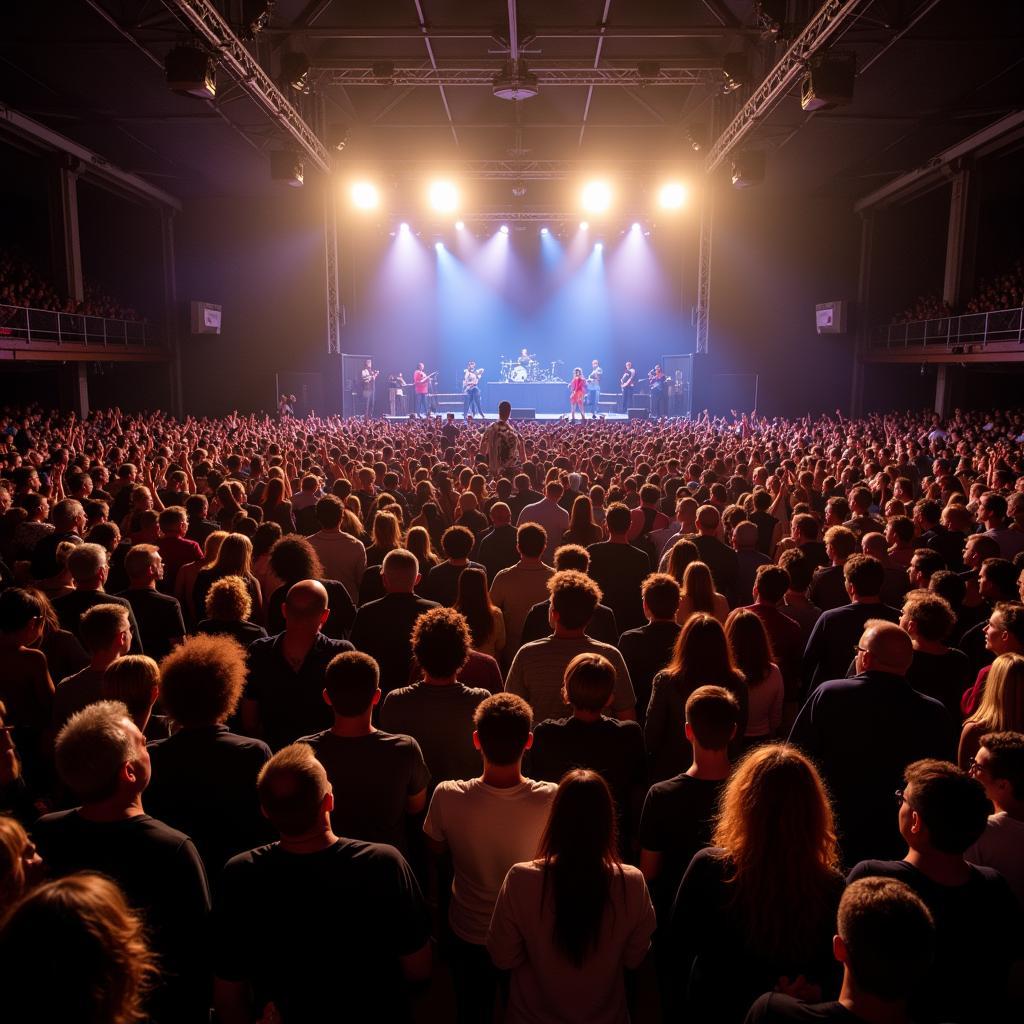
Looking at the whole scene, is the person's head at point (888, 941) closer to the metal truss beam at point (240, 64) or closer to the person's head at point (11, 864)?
the person's head at point (11, 864)

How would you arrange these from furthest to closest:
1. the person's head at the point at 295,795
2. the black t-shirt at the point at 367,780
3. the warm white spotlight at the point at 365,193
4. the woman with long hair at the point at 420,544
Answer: the warm white spotlight at the point at 365,193 < the woman with long hair at the point at 420,544 < the black t-shirt at the point at 367,780 < the person's head at the point at 295,795

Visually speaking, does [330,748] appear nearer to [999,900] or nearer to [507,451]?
[999,900]

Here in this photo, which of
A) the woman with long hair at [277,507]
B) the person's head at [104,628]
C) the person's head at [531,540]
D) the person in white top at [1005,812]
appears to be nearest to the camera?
the person in white top at [1005,812]

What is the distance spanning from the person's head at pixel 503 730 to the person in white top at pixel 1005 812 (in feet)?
4.85

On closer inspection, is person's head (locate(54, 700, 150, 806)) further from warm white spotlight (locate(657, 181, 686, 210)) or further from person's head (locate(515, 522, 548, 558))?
warm white spotlight (locate(657, 181, 686, 210))

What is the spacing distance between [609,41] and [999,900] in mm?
19023

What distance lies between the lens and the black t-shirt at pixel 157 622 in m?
4.79

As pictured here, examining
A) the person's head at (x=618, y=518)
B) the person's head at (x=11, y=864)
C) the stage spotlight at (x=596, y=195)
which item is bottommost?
the person's head at (x=11, y=864)

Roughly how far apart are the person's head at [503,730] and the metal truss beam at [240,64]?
1162 centimetres

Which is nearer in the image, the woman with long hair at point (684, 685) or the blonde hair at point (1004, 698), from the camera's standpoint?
the blonde hair at point (1004, 698)

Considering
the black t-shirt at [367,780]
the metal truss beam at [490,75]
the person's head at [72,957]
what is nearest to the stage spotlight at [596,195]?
the metal truss beam at [490,75]

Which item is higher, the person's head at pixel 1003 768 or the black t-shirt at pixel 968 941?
the person's head at pixel 1003 768

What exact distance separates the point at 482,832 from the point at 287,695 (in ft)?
5.21

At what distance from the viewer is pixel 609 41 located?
17.9 meters
